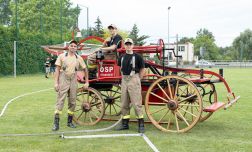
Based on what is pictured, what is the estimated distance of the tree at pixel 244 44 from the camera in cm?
8675

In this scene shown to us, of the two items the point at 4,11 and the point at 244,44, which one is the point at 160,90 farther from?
the point at 244,44

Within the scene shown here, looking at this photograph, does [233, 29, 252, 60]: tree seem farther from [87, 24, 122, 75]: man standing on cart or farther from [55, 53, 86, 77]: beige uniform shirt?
[55, 53, 86, 77]: beige uniform shirt

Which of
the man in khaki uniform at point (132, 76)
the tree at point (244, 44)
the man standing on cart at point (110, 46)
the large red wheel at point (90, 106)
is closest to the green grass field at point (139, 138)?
the large red wheel at point (90, 106)

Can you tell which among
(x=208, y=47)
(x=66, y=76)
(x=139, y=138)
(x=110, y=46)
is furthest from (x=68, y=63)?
(x=208, y=47)

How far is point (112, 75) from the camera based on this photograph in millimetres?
9062

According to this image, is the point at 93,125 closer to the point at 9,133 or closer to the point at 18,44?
the point at 9,133

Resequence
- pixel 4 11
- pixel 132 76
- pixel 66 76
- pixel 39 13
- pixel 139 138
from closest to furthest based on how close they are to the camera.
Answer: pixel 139 138 → pixel 132 76 → pixel 66 76 → pixel 39 13 → pixel 4 11

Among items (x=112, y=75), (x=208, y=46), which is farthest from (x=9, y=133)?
(x=208, y=46)

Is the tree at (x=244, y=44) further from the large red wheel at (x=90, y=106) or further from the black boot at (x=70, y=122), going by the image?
the black boot at (x=70, y=122)

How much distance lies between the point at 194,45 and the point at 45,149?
97.5m

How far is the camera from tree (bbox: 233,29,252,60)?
86.8 m

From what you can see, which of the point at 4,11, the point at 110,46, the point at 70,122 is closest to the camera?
the point at 70,122

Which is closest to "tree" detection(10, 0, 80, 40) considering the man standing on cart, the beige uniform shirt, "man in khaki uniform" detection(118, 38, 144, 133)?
the man standing on cart

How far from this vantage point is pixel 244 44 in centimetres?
9019
